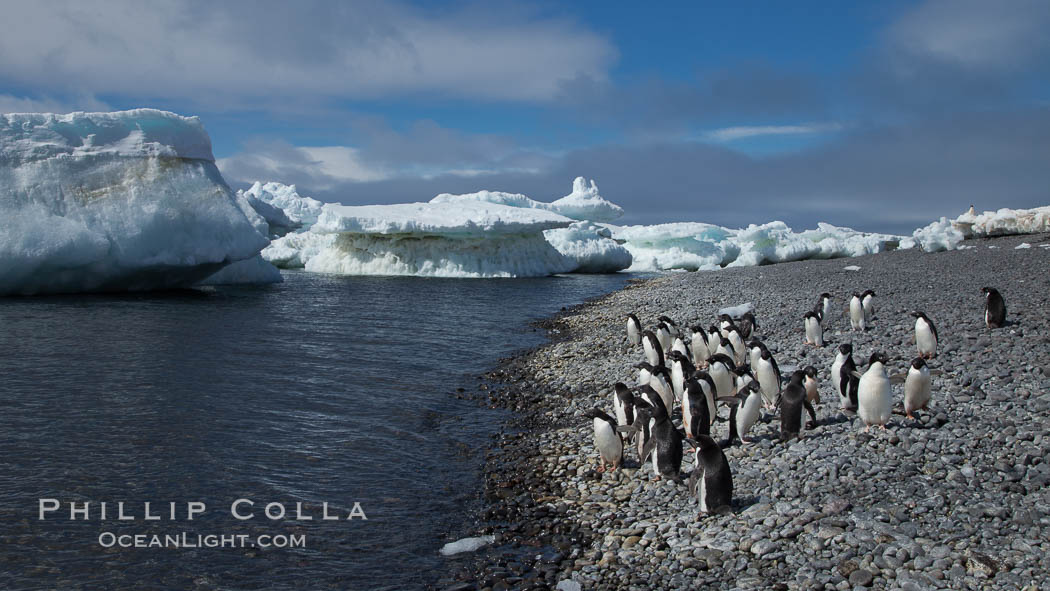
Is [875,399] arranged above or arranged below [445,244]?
below

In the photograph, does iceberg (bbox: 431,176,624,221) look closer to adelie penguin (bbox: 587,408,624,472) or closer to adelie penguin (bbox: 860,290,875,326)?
adelie penguin (bbox: 860,290,875,326)

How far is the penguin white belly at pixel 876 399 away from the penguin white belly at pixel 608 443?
2.40m

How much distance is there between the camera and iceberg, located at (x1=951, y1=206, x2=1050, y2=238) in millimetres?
43406

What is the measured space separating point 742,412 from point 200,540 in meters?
5.24

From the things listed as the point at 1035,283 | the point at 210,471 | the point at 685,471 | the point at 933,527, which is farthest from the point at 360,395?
the point at 1035,283

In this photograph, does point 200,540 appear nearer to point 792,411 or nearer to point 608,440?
point 608,440

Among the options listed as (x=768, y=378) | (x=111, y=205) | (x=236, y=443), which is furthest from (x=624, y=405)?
(x=111, y=205)

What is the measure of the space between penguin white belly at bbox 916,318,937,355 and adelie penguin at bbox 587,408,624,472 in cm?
509

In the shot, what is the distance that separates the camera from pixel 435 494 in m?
7.42

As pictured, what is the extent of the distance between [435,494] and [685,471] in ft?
8.07

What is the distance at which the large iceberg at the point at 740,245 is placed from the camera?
1876 inches

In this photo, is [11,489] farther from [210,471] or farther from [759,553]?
[759,553]

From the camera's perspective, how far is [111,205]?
74.3 ft

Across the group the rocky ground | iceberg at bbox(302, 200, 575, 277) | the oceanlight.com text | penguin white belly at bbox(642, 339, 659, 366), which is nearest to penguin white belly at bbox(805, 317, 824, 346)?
the rocky ground
